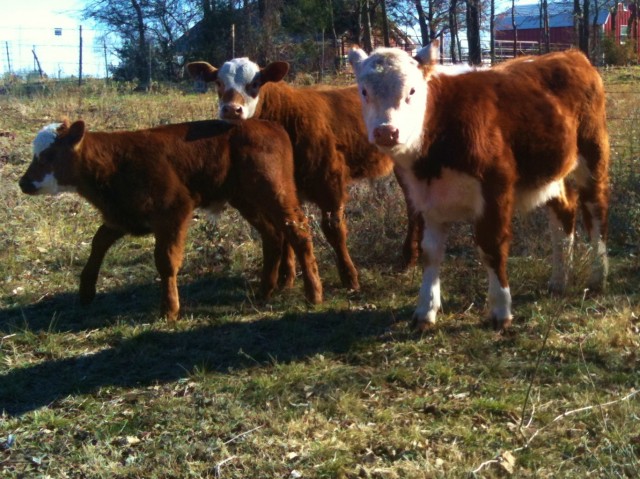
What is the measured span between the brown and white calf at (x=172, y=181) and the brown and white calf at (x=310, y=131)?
308 millimetres

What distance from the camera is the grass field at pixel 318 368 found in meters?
4.00

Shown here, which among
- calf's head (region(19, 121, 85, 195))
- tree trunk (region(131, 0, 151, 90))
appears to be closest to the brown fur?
calf's head (region(19, 121, 85, 195))

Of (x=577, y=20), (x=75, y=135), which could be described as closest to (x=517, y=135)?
(x=75, y=135)

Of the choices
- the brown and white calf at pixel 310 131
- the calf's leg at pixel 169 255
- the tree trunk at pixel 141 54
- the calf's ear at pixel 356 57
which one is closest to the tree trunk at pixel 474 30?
the tree trunk at pixel 141 54

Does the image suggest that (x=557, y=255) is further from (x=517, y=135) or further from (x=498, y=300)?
(x=517, y=135)

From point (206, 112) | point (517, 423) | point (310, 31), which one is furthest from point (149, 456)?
point (310, 31)

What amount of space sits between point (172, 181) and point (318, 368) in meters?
2.03

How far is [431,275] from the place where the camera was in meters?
5.82

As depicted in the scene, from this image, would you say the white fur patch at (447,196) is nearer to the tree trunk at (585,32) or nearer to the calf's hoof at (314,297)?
the calf's hoof at (314,297)

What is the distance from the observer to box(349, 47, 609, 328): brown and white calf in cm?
524

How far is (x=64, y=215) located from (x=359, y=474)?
6.61 meters

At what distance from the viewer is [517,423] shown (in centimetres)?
423

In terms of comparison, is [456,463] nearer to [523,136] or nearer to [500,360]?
[500,360]

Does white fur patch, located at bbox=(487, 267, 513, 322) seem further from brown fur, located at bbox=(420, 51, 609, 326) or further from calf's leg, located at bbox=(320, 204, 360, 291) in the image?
calf's leg, located at bbox=(320, 204, 360, 291)
